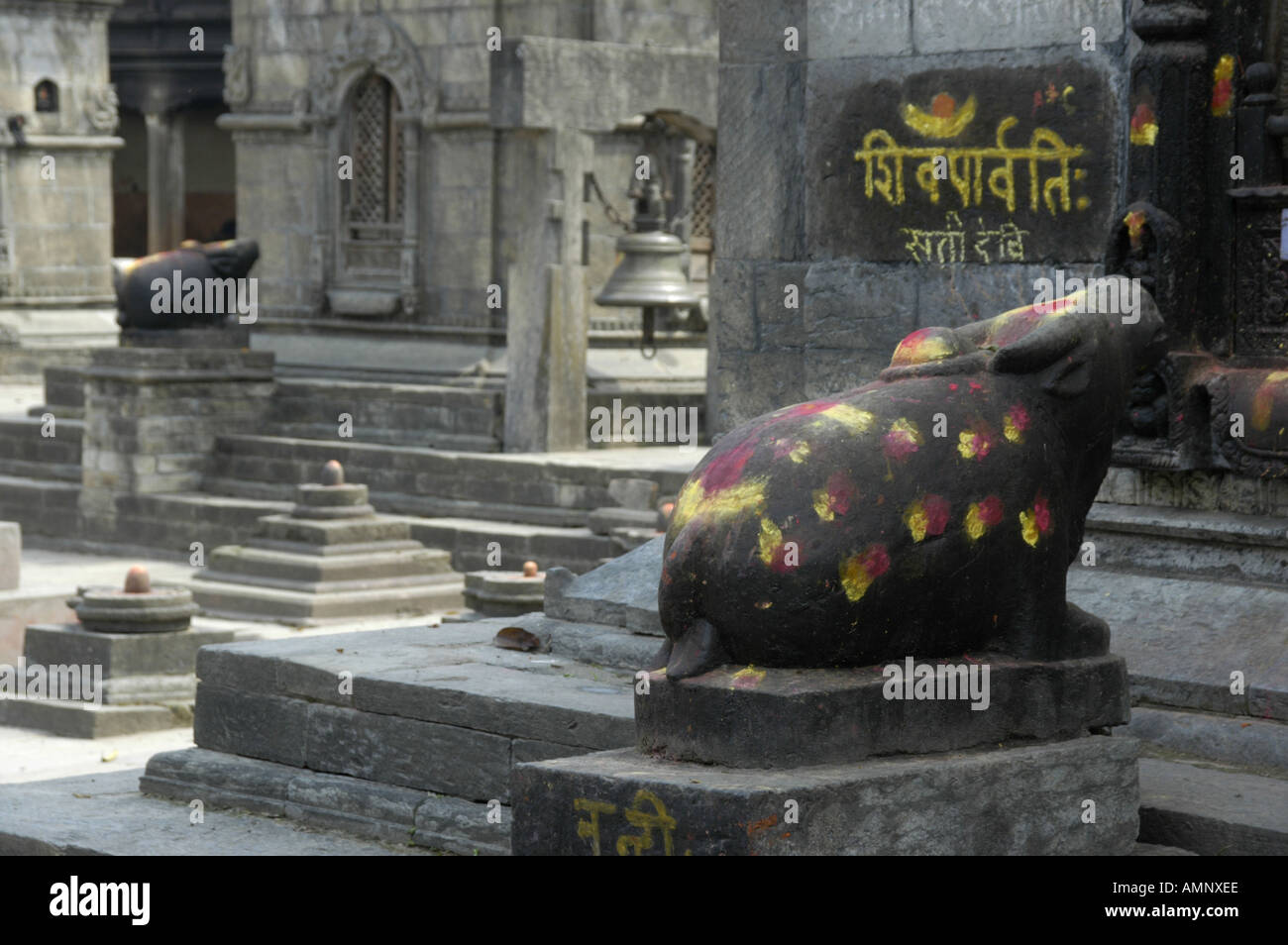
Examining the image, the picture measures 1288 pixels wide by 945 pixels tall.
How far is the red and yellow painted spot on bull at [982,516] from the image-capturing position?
18.3 ft

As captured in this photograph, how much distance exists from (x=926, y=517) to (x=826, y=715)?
0.53 meters

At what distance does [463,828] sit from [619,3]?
12.1 meters

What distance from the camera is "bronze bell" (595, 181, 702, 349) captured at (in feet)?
51.9

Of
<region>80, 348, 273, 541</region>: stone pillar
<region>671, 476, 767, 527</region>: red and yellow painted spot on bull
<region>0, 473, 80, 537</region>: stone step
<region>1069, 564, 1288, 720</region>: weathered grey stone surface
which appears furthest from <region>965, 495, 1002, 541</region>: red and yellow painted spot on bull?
<region>0, 473, 80, 537</region>: stone step

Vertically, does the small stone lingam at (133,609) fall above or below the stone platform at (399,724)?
below

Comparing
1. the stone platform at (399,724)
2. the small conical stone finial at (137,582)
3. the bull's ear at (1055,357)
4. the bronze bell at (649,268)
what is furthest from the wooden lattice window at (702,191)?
the bull's ear at (1055,357)

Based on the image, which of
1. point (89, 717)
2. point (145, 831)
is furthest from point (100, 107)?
point (145, 831)

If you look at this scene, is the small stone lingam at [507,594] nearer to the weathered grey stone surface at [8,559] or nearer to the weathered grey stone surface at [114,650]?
the weathered grey stone surface at [114,650]

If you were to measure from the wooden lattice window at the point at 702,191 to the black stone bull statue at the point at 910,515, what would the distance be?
13439 millimetres

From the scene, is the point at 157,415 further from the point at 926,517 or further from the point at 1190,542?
the point at 926,517

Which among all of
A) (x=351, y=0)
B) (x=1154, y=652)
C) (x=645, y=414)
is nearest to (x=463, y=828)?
(x=1154, y=652)

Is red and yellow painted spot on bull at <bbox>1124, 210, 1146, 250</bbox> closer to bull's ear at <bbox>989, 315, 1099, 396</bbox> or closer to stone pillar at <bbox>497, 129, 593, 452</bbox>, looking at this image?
bull's ear at <bbox>989, 315, 1099, 396</bbox>

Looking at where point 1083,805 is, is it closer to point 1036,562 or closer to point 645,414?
point 1036,562

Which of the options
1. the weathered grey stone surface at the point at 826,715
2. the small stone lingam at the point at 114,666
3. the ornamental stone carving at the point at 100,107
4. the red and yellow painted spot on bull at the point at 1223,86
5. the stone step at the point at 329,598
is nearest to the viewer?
the weathered grey stone surface at the point at 826,715
